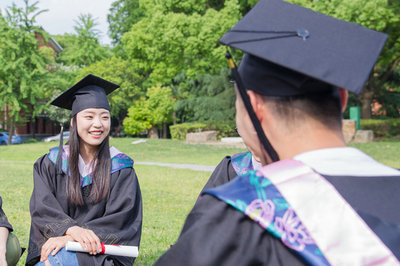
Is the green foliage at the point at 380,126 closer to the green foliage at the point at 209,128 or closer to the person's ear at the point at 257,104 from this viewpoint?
the green foliage at the point at 209,128

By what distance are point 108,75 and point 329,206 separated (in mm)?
29617

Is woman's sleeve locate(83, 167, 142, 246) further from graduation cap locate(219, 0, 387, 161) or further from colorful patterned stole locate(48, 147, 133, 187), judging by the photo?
graduation cap locate(219, 0, 387, 161)

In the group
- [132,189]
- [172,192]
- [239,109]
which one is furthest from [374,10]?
[239,109]

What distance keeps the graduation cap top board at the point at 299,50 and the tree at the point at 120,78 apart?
28.6 metres

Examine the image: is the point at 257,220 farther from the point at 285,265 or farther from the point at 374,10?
the point at 374,10

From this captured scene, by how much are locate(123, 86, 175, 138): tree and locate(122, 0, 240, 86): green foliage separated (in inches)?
270

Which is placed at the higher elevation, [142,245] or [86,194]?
[86,194]

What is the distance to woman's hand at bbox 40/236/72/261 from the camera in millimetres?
2910

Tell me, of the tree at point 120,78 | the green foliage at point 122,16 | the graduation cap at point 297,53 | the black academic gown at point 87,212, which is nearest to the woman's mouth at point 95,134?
the black academic gown at point 87,212

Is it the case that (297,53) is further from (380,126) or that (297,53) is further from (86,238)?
(380,126)

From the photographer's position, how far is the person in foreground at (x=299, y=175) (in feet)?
Answer: 3.92

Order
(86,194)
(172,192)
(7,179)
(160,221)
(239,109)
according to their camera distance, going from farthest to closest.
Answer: (7,179), (172,192), (160,221), (86,194), (239,109)

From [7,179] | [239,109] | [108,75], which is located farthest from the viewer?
[108,75]

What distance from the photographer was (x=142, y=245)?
5.22 metres
